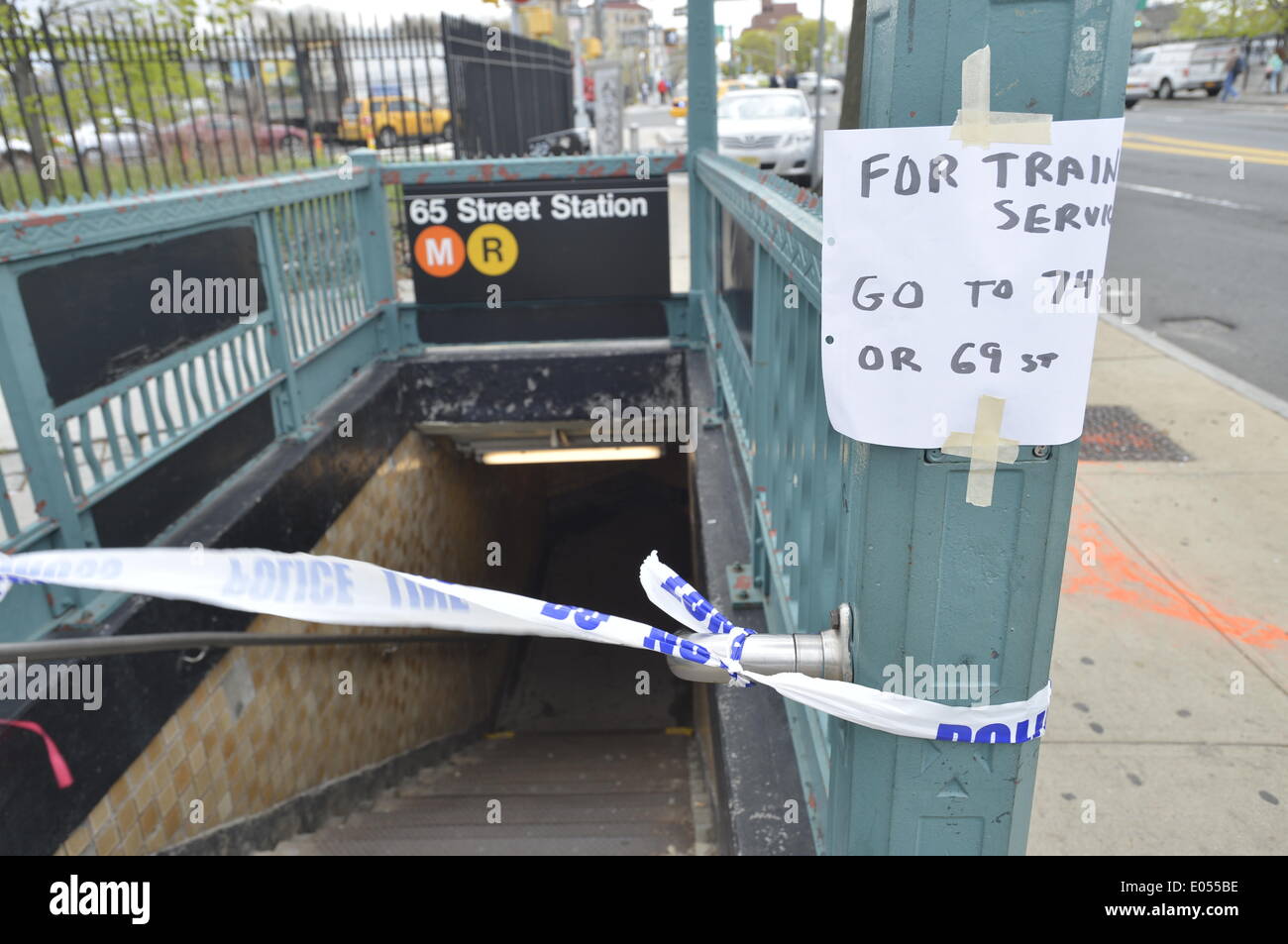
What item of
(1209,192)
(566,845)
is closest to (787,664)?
(566,845)

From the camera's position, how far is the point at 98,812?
304 centimetres

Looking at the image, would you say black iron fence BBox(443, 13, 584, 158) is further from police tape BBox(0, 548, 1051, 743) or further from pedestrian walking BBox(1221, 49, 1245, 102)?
pedestrian walking BBox(1221, 49, 1245, 102)

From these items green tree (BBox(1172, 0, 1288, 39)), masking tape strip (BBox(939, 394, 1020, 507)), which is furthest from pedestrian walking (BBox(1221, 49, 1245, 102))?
masking tape strip (BBox(939, 394, 1020, 507))

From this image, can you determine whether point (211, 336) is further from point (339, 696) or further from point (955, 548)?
point (955, 548)

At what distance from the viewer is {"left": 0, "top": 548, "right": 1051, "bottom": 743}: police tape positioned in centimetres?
151

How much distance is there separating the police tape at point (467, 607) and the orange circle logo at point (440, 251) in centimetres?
478

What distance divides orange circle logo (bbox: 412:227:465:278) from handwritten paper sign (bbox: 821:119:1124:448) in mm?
5541

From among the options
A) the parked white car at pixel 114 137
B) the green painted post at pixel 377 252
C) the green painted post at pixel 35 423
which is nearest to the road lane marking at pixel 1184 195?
the green painted post at pixel 377 252

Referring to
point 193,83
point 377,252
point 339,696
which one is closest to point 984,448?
point 339,696

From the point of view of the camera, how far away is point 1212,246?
1130cm

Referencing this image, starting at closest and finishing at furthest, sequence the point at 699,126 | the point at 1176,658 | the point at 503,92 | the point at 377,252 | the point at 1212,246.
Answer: the point at 1176,658, the point at 699,126, the point at 377,252, the point at 1212,246, the point at 503,92

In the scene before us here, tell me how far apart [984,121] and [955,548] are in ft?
2.00

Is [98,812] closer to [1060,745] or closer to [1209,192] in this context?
[1060,745]

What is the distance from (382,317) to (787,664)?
19.1 ft
